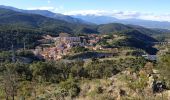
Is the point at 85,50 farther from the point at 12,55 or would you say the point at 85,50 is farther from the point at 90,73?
the point at 90,73

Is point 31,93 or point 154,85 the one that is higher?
point 154,85

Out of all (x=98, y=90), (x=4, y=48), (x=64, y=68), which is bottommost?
(x=4, y=48)

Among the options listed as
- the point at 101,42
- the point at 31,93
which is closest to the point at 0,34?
the point at 101,42

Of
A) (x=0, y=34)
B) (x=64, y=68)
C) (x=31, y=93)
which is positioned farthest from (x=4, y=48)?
(x=31, y=93)

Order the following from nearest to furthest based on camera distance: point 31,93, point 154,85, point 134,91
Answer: point 134,91
point 154,85
point 31,93

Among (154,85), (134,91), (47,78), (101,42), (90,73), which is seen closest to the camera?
(134,91)

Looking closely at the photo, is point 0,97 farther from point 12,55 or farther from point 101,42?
point 101,42

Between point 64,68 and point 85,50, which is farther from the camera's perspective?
point 85,50

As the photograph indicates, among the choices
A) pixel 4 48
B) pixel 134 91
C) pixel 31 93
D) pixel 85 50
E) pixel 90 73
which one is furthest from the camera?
pixel 4 48

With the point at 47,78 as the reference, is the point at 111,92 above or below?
above
